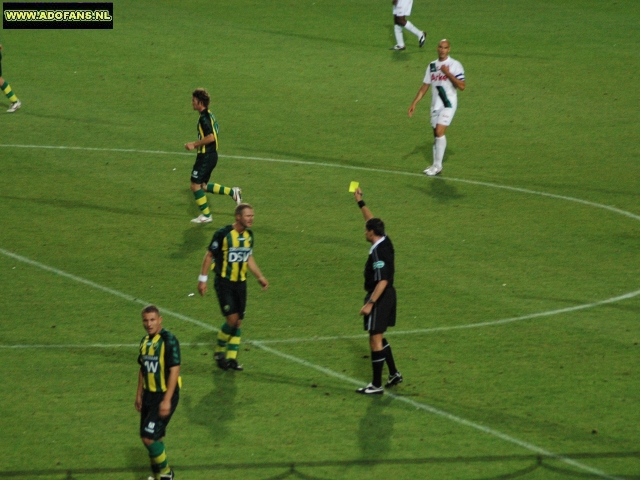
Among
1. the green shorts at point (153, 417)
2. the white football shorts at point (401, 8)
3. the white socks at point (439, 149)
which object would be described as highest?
the white football shorts at point (401, 8)

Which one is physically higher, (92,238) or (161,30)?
Result: (161,30)

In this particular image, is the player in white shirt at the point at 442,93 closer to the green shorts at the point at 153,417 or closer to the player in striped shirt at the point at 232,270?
the player in striped shirt at the point at 232,270

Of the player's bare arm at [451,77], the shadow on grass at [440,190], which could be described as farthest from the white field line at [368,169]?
the player's bare arm at [451,77]

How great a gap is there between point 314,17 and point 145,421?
22.2m

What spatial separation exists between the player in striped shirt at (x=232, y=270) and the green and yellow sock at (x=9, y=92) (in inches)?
493

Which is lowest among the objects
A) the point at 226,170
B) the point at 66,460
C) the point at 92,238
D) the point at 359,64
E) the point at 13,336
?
the point at 66,460

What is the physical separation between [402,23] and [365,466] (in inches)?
736

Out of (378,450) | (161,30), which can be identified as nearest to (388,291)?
(378,450)

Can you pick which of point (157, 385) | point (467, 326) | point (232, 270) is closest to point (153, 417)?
point (157, 385)

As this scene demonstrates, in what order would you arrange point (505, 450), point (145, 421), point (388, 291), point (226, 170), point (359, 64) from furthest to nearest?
point (359, 64), point (226, 170), point (388, 291), point (505, 450), point (145, 421)

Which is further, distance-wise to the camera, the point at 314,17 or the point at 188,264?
the point at 314,17

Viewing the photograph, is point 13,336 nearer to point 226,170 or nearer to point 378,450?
point 378,450

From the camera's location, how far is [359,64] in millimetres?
27078

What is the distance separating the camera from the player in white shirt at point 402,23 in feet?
89.4
